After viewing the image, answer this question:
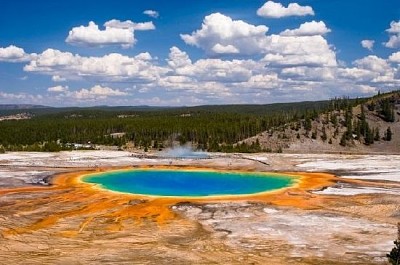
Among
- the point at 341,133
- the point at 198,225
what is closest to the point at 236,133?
the point at 341,133

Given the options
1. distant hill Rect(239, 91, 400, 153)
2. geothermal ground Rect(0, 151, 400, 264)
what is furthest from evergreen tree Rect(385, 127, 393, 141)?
geothermal ground Rect(0, 151, 400, 264)

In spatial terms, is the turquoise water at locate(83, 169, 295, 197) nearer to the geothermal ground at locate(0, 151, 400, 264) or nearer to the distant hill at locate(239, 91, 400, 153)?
the geothermal ground at locate(0, 151, 400, 264)

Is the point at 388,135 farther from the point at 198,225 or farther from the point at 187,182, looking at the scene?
the point at 198,225

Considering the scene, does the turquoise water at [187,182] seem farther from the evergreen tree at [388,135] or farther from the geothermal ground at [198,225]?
the evergreen tree at [388,135]

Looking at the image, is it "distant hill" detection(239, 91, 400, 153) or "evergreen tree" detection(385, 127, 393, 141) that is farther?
"evergreen tree" detection(385, 127, 393, 141)

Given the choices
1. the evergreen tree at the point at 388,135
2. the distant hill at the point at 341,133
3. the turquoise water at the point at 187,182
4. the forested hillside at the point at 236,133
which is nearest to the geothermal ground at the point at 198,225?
the turquoise water at the point at 187,182
